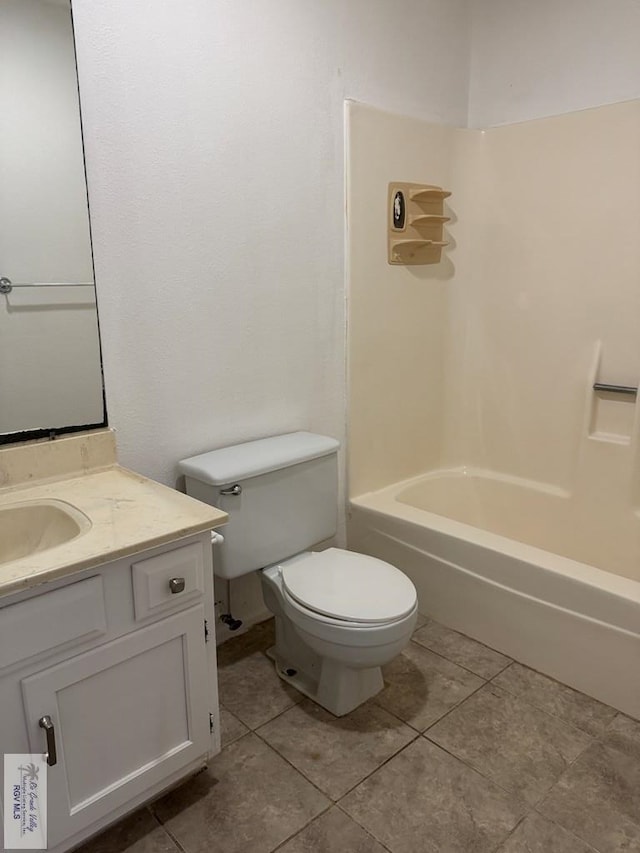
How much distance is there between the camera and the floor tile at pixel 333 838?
1412mm

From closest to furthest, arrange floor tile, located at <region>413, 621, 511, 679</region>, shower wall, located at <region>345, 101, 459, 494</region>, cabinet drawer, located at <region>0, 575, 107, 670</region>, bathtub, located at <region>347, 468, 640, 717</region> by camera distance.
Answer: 1. cabinet drawer, located at <region>0, 575, 107, 670</region>
2. bathtub, located at <region>347, 468, 640, 717</region>
3. floor tile, located at <region>413, 621, 511, 679</region>
4. shower wall, located at <region>345, 101, 459, 494</region>

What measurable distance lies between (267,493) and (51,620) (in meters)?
0.83

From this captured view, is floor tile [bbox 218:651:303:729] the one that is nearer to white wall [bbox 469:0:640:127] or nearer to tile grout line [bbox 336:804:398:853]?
tile grout line [bbox 336:804:398:853]

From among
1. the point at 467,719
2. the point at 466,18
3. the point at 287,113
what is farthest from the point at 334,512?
the point at 466,18

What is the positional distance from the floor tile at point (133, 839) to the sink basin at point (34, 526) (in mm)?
705

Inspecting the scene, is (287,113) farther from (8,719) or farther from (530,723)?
(530,723)

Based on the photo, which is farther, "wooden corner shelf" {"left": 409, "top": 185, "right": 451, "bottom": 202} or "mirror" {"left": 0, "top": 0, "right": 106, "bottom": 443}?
"wooden corner shelf" {"left": 409, "top": 185, "right": 451, "bottom": 202}

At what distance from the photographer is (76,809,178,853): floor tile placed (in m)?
1.41

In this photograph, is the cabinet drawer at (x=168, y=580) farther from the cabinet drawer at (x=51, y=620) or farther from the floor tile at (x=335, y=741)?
the floor tile at (x=335, y=741)

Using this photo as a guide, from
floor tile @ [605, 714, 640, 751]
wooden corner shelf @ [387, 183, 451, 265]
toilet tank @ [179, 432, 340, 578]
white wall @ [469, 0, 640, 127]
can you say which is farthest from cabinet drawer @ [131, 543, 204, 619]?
white wall @ [469, 0, 640, 127]

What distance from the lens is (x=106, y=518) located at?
1370mm

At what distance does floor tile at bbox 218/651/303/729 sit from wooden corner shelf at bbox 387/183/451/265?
1622 mm

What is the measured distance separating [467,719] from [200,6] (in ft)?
7.36

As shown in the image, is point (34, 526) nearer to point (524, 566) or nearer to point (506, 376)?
point (524, 566)
